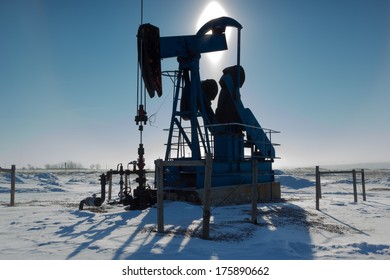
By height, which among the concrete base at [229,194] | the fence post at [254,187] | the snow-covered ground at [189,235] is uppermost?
the fence post at [254,187]

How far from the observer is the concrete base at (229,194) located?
425 inches

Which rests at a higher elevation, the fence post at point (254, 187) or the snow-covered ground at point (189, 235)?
the fence post at point (254, 187)

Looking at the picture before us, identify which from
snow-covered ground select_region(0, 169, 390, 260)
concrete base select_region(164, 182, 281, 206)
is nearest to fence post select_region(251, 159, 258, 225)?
snow-covered ground select_region(0, 169, 390, 260)

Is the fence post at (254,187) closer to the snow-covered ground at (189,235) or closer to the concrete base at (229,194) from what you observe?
the snow-covered ground at (189,235)

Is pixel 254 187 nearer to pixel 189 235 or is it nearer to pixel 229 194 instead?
pixel 189 235

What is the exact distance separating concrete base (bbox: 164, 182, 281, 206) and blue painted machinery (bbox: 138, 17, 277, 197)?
0.72ft

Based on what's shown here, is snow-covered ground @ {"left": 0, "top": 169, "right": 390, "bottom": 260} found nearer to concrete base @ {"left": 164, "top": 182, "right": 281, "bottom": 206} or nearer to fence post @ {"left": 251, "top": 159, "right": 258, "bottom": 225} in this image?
fence post @ {"left": 251, "top": 159, "right": 258, "bottom": 225}

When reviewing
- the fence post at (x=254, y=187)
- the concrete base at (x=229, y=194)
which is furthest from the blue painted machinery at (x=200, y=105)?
the fence post at (x=254, y=187)

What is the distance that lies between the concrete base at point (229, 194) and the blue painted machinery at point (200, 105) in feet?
0.72

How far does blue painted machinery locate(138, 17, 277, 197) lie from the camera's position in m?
10.8

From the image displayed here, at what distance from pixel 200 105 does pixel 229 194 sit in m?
3.55

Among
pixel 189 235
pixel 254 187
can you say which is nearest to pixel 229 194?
pixel 254 187

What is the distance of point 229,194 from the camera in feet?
33.2
